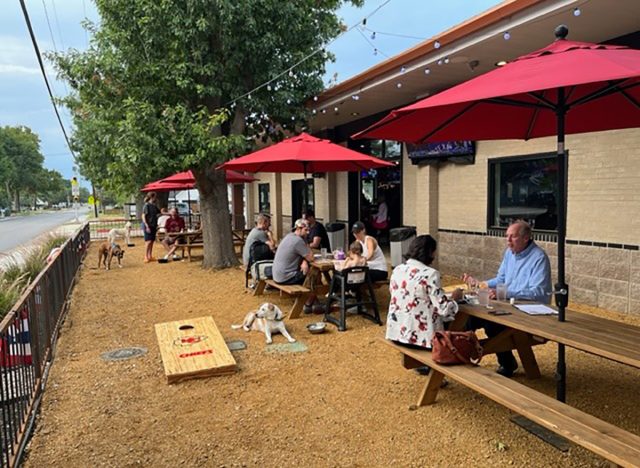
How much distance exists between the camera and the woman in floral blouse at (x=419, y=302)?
348 cm

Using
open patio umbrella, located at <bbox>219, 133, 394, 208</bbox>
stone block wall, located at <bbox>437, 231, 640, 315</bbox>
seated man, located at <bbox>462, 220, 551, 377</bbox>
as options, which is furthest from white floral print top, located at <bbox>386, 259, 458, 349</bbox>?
stone block wall, located at <bbox>437, 231, 640, 315</bbox>

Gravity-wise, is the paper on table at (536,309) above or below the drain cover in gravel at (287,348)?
above

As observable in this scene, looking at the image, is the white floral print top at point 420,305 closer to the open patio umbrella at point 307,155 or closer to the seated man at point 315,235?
the open patio umbrella at point 307,155

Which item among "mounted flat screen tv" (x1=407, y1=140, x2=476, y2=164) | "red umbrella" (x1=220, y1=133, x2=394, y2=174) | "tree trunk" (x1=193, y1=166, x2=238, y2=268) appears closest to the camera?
"red umbrella" (x1=220, y1=133, x2=394, y2=174)

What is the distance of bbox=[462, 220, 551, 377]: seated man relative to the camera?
12.4 feet

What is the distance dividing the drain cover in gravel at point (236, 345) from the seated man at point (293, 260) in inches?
50.5

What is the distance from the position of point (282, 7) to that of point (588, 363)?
7.99 meters

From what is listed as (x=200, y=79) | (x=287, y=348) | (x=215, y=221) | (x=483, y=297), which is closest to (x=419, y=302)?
(x=483, y=297)

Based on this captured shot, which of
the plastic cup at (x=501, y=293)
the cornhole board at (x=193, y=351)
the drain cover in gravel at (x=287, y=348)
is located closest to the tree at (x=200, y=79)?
the cornhole board at (x=193, y=351)

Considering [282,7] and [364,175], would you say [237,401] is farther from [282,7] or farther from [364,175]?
[364,175]

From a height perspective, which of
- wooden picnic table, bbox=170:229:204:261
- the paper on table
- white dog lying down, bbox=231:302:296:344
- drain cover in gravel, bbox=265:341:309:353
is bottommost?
drain cover in gravel, bbox=265:341:309:353

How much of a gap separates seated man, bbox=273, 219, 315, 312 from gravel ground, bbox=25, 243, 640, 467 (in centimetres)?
99

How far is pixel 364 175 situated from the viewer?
13016 millimetres

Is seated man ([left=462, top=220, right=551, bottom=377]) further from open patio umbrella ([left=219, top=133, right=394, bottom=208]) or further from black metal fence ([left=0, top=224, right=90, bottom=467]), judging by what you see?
black metal fence ([left=0, top=224, right=90, bottom=467])
